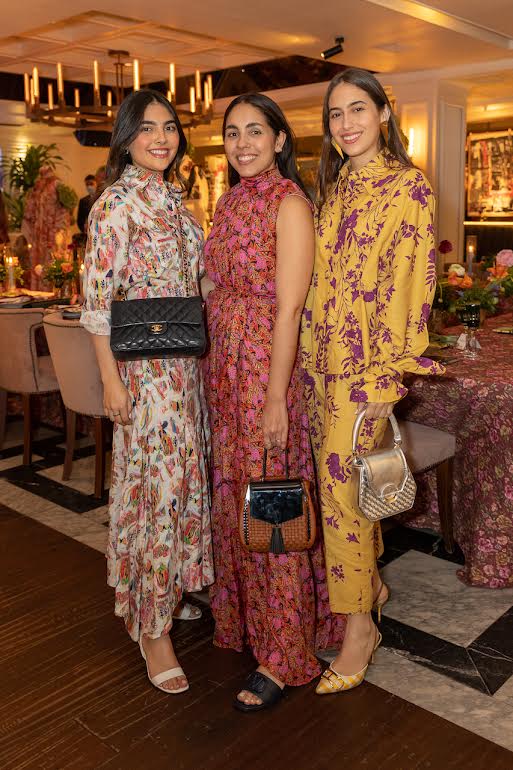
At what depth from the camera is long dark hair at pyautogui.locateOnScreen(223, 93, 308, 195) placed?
2082 millimetres

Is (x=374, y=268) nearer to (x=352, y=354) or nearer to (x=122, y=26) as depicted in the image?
(x=352, y=354)

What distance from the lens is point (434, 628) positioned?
8.63 ft

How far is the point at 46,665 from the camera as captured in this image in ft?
8.11

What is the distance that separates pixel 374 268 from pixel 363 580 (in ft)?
2.92

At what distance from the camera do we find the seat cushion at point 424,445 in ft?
9.48

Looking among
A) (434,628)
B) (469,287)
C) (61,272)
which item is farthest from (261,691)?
(61,272)

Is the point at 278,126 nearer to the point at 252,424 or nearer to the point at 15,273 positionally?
the point at 252,424

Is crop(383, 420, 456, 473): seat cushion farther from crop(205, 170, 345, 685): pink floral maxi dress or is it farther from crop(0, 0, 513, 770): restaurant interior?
crop(205, 170, 345, 685): pink floral maxi dress

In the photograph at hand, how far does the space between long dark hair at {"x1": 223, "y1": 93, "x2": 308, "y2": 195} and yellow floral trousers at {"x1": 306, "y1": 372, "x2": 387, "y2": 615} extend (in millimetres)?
581

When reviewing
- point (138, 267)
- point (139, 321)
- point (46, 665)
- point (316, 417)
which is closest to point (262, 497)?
point (316, 417)

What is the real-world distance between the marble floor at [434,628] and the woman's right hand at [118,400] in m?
1.01

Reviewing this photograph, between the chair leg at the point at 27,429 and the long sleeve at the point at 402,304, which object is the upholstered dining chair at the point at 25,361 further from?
the long sleeve at the point at 402,304

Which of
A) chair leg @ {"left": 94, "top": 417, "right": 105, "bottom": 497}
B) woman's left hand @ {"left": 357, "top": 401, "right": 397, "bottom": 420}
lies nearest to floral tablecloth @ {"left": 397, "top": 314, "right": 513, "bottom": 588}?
woman's left hand @ {"left": 357, "top": 401, "right": 397, "bottom": 420}

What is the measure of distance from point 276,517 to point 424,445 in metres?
1.04
